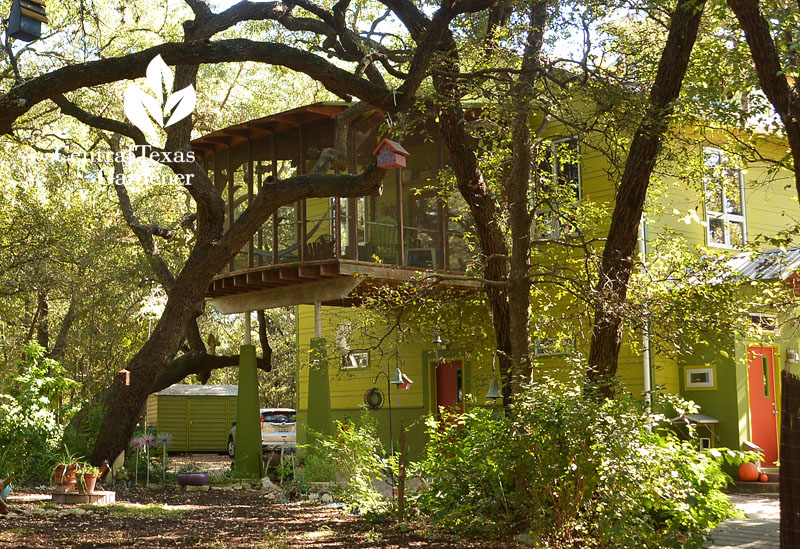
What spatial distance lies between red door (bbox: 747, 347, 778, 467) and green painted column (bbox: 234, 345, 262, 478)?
30.7ft

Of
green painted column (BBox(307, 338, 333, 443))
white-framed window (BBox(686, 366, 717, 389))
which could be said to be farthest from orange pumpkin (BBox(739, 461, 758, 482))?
green painted column (BBox(307, 338, 333, 443))

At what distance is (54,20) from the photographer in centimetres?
1734

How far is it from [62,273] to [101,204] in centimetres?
350

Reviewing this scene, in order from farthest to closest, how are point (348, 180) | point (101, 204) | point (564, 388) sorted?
1. point (101, 204)
2. point (348, 180)
3. point (564, 388)

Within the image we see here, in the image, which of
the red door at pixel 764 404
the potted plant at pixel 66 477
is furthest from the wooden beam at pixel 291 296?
the red door at pixel 764 404

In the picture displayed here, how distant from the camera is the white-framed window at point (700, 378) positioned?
1487 cm

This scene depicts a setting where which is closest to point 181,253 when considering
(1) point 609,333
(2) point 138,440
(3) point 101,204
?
(3) point 101,204

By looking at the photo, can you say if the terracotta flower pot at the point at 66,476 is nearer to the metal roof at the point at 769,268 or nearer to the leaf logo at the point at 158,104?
the leaf logo at the point at 158,104

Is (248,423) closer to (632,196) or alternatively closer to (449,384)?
(449,384)

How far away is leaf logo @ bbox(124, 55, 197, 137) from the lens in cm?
1430

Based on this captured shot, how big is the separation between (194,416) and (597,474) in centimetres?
2352

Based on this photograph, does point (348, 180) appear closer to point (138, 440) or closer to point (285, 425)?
point (138, 440)

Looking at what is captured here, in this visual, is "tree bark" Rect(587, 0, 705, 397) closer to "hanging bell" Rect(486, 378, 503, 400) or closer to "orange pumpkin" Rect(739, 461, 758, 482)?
"hanging bell" Rect(486, 378, 503, 400)

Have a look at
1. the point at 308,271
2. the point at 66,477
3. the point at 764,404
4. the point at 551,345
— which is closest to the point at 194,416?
the point at 308,271
